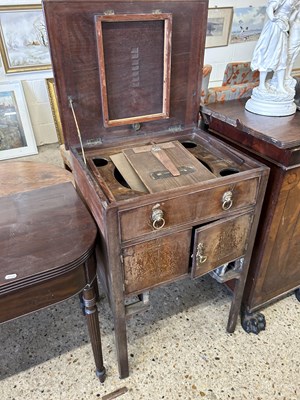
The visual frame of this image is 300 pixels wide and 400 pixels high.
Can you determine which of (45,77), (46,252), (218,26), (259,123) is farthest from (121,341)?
(218,26)

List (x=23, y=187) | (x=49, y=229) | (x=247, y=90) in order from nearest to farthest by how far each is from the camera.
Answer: (x=49, y=229) → (x=23, y=187) → (x=247, y=90)

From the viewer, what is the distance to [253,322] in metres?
1.33

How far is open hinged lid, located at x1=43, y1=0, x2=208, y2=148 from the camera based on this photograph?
882 mm

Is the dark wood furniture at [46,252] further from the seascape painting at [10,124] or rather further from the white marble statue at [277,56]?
the seascape painting at [10,124]

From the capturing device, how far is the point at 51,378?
1160 millimetres

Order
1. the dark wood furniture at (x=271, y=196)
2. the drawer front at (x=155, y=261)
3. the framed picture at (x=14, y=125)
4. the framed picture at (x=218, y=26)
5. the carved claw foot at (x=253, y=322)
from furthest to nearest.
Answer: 1. the framed picture at (x=218, y=26)
2. the framed picture at (x=14, y=125)
3. the carved claw foot at (x=253, y=322)
4. the dark wood furniture at (x=271, y=196)
5. the drawer front at (x=155, y=261)

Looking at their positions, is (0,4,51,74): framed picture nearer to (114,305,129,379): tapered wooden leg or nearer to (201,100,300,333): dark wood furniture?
(201,100,300,333): dark wood furniture

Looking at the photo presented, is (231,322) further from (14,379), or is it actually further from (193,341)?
(14,379)

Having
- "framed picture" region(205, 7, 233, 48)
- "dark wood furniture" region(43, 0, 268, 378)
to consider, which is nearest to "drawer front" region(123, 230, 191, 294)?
"dark wood furniture" region(43, 0, 268, 378)

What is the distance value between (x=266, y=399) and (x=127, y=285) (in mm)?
704

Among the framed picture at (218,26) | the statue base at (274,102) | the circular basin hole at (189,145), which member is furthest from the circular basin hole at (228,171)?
the framed picture at (218,26)

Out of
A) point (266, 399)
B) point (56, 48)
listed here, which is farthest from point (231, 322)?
point (56, 48)

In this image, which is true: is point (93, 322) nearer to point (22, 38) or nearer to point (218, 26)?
point (22, 38)

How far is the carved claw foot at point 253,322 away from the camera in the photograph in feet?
4.35
